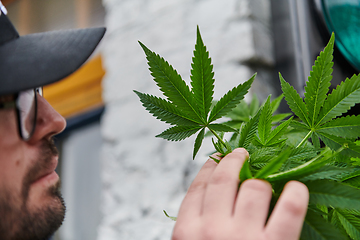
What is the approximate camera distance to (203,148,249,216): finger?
27 cm

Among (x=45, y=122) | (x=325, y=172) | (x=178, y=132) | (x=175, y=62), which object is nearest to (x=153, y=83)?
(x=175, y=62)

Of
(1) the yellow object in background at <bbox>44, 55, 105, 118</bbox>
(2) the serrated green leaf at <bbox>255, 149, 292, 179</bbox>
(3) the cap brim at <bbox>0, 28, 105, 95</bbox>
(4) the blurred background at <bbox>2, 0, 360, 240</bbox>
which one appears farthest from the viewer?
(1) the yellow object in background at <bbox>44, 55, 105, 118</bbox>

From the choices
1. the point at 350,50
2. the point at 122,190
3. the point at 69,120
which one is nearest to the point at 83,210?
the point at 69,120

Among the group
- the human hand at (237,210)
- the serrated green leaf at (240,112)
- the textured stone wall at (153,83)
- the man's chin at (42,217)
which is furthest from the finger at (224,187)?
the textured stone wall at (153,83)

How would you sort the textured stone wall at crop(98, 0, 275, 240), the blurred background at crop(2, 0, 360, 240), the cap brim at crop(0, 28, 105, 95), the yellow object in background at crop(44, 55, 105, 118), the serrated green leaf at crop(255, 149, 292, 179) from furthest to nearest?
the yellow object in background at crop(44, 55, 105, 118)
the textured stone wall at crop(98, 0, 275, 240)
the blurred background at crop(2, 0, 360, 240)
the cap brim at crop(0, 28, 105, 95)
the serrated green leaf at crop(255, 149, 292, 179)

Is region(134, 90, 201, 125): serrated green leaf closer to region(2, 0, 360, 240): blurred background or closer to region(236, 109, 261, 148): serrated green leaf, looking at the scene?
region(236, 109, 261, 148): serrated green leaf

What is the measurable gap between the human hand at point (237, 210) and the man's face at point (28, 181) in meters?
0.30

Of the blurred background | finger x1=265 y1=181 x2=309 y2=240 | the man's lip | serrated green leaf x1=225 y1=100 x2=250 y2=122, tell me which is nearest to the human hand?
finger x1=265 y1=181 x2=309 y2=240

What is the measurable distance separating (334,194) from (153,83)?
711 mm

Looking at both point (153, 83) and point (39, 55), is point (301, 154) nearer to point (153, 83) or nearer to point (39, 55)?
point (39, 55)

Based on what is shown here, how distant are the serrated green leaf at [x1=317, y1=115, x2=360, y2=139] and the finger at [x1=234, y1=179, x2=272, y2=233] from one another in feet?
0.35

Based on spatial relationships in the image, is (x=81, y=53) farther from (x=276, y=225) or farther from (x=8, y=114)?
(x=276, y=225)

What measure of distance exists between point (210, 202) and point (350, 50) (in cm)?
48

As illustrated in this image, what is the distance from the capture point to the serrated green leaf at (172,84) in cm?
30
